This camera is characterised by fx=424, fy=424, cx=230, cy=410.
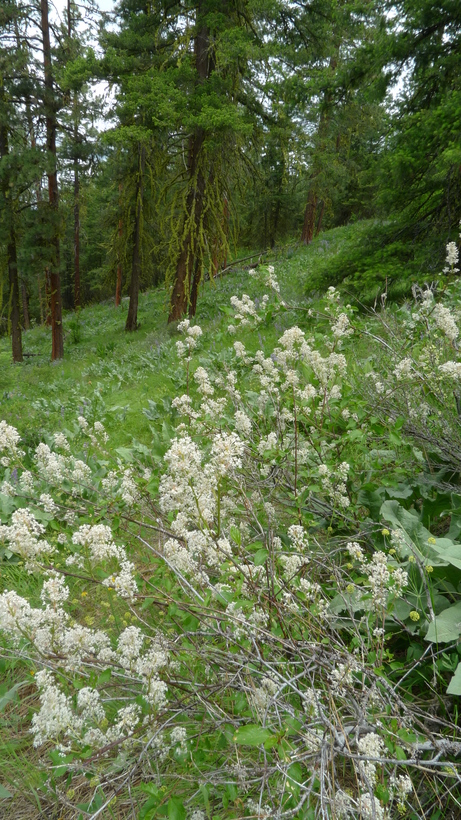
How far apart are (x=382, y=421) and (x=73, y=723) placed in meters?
2.55

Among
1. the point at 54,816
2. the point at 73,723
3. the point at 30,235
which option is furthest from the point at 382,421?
the point at 30,235

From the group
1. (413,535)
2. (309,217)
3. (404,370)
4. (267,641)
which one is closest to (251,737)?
(267,641)

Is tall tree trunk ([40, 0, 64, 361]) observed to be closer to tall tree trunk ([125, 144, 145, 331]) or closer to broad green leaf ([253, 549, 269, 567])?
tall tree trunk ([125, 144, 145, 331])

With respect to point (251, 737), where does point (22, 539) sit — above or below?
above

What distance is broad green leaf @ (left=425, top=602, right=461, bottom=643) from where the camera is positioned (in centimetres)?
166

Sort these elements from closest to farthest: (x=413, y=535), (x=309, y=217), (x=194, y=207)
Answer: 1. (x=413, y=535)
2. (x=194, y=207)
3. (x=309, y=217)

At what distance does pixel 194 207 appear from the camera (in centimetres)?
1090

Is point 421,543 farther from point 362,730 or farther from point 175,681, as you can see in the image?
point 175,681

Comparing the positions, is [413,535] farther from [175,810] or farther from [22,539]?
[22,539]

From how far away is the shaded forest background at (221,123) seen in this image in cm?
614

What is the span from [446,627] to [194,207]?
11.2m

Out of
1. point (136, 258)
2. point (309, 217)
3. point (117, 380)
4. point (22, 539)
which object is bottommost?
point (117, 380)

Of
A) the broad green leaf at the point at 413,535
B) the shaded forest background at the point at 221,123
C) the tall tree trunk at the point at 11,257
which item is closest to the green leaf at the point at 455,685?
the broad green leaf at the point at 413,535

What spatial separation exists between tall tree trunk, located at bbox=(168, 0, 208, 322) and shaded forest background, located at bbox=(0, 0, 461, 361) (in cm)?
4
